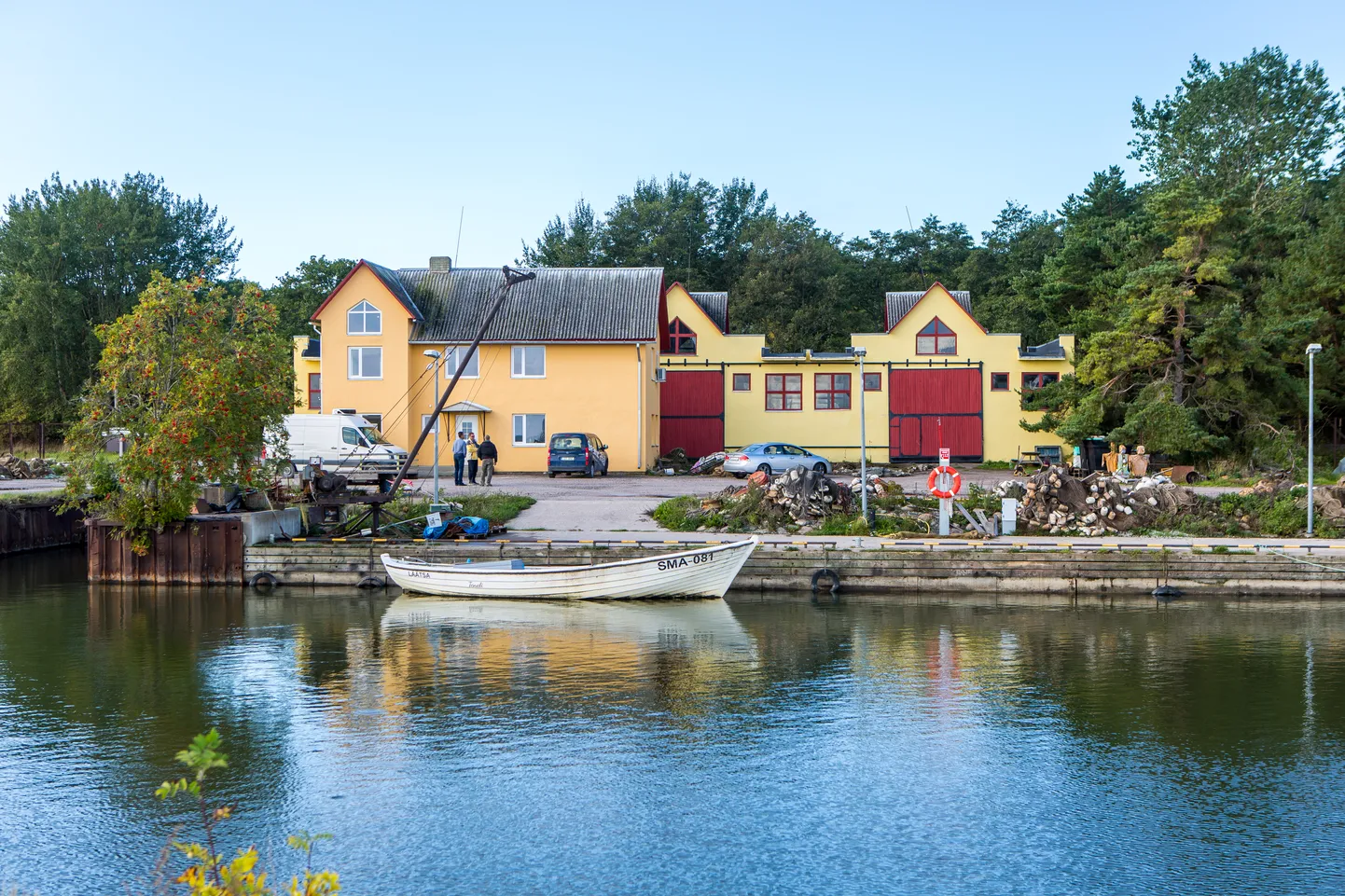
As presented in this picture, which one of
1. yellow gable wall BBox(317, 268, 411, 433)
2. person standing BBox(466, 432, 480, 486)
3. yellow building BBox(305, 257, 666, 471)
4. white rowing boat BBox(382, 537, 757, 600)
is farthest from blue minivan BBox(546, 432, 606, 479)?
white rowing boat BBox(382, 537, 757, 600)

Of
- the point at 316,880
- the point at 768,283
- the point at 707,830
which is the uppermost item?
the point at 768,283

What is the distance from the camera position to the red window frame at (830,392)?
51.1 m

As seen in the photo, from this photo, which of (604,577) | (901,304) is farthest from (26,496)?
(901,304)

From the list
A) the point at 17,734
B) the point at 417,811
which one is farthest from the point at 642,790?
the point at 17,734

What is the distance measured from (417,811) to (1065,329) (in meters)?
45.6

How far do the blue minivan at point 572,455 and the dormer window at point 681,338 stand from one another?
10.3 m

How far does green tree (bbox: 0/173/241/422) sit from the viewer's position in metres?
61.8

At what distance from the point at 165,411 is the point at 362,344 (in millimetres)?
19900

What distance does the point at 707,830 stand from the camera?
11.4 metres

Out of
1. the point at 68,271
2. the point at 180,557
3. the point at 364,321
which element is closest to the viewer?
the point at 180,557

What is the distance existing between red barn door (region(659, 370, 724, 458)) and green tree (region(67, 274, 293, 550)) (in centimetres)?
2573

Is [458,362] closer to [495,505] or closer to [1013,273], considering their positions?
[495,505]

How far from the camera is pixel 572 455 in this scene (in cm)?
4281

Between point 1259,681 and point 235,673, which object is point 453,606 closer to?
point 235,673
